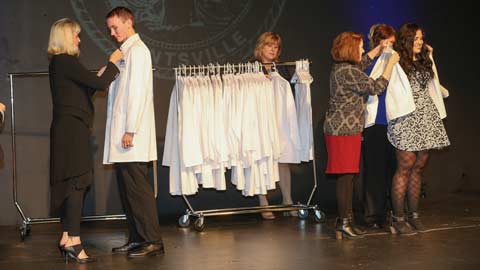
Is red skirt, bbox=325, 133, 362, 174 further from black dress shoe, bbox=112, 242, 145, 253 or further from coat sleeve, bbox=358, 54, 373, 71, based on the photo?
black dress shoe, bbox=112, 242, 145, 253

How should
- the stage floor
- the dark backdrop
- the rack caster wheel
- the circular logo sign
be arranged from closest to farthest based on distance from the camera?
the stage floor < the rack caster wheel < the dark backdrop < the circular logo sign

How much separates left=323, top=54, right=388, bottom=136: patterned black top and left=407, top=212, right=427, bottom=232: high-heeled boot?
86cm

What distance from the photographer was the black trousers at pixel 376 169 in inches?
238

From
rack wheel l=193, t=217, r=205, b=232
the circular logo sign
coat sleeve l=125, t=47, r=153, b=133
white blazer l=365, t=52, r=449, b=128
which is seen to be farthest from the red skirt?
the circular logo sign

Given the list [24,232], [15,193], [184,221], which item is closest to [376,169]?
[184,221]

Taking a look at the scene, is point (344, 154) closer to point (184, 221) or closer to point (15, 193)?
point (184, 221)

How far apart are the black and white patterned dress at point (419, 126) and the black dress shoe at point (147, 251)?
1.88 metres

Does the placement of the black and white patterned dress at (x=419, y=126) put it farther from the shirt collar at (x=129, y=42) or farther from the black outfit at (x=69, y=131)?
the black outfit at (x=69, y=131)

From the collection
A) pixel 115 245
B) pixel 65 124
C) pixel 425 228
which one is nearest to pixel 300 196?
pixel 425 228

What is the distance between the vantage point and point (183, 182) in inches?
253

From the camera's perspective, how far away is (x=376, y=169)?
6.08 m

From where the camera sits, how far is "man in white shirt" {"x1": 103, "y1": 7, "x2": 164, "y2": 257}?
5062 mm

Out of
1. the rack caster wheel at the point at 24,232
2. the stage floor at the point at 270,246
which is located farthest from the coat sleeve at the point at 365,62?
the rack caster wheel at the point at 24,232

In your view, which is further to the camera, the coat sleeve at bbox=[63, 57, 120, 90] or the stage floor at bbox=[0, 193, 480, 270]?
the coat sleeve at bbox=[63, 57, 120, 90]
